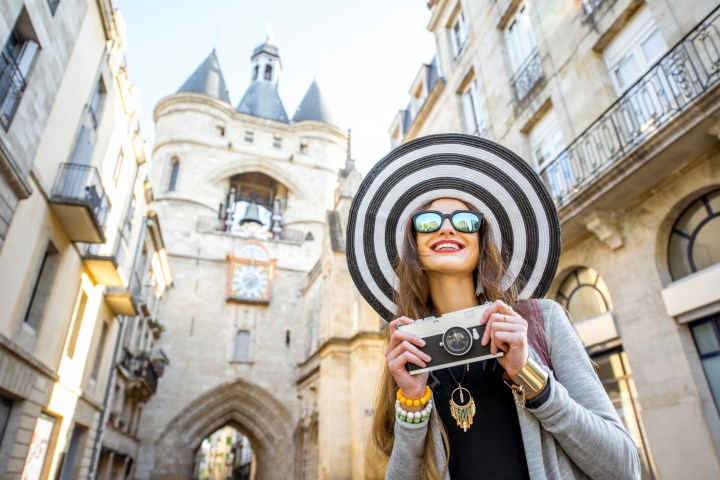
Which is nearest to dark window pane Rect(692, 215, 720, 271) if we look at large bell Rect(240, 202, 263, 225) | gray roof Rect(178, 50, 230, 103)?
large bell Rect(240, 202, 263, 225)

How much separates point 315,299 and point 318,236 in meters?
7.37

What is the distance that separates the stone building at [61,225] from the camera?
7328mm

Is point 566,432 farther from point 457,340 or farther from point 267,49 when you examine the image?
point 267,49

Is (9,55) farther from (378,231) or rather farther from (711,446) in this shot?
(711,446)

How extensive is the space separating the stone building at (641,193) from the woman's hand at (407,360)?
18.0ft

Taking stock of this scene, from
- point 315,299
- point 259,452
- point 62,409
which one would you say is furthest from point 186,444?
point 62,409

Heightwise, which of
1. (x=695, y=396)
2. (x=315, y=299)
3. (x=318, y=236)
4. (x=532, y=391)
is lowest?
(x=532, y=391)

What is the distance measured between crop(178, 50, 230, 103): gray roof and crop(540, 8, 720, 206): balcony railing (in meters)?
29.2

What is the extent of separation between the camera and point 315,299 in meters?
24.0

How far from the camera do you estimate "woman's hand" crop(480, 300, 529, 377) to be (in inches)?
49.1

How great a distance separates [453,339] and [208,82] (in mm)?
35979

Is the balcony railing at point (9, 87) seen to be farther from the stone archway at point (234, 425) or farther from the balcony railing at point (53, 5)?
the stone archway at point (234, 425)

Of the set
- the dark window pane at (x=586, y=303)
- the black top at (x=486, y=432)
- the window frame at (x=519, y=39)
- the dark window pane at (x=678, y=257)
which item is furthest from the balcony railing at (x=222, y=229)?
the black top at (x=486, y=432)

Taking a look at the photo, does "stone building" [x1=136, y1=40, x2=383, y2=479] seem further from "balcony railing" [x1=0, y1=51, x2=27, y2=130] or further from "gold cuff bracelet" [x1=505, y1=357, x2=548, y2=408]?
"gold cuff bracelet" [x1=505, y1=357, x2=548, y2=408]
